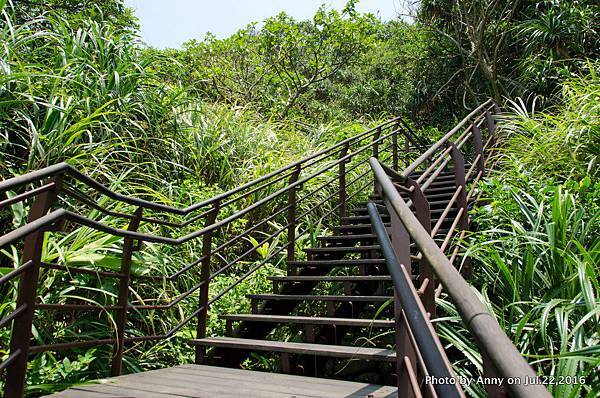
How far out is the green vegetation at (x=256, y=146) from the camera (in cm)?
238

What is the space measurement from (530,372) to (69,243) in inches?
116

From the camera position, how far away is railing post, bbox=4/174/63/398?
1.87 m

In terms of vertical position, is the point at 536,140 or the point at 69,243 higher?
the point at 536,140

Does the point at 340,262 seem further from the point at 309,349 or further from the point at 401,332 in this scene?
the point at 401,332

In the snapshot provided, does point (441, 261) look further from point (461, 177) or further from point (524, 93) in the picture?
point (524, 93)

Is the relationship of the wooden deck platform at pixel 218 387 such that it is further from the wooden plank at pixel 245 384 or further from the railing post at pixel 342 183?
the railing post at pixel 342 183

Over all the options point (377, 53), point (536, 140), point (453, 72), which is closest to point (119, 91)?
point (536, 140)

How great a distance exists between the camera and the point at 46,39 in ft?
15.2

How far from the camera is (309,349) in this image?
2.68 m

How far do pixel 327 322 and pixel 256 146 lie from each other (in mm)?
3120

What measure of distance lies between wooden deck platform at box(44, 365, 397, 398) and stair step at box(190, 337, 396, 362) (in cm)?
15

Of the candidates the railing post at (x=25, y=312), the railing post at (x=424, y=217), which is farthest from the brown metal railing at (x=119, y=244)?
the railing post at (x=424, y=217)

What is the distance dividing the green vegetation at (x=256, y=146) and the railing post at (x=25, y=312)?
301 millimetres

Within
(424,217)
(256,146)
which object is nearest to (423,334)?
(424,217)
